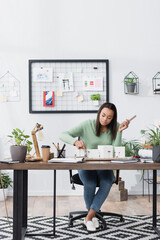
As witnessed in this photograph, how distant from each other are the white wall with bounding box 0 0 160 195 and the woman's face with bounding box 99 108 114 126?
1.43m

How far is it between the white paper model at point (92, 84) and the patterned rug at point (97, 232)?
1.75 meters

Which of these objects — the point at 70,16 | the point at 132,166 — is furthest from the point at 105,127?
the point at 70,16

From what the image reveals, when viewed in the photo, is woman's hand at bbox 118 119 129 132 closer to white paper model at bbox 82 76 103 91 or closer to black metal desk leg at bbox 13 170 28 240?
black metal desk leg at bbox 13 170 28 240

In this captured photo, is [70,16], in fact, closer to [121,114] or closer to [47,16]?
[47,16]

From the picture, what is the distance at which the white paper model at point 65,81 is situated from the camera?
425cm

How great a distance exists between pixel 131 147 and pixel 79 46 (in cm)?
147

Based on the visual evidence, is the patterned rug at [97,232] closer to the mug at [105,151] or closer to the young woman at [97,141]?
the young woman at [97,141]

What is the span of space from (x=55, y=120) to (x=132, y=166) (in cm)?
226

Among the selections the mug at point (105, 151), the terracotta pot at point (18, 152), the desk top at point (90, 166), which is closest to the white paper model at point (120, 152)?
the mug at point (105, 151)

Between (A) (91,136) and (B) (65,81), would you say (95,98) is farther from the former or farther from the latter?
(A) (91,136)

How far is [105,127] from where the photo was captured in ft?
9.65

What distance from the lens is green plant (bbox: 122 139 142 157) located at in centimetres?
402

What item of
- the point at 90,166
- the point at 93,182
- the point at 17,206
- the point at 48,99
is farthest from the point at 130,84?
the point at 17,206

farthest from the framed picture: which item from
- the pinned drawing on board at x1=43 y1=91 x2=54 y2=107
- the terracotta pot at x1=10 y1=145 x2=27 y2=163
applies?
the terracotta pot at x1=10 y1=145 x2=27 y2=163
